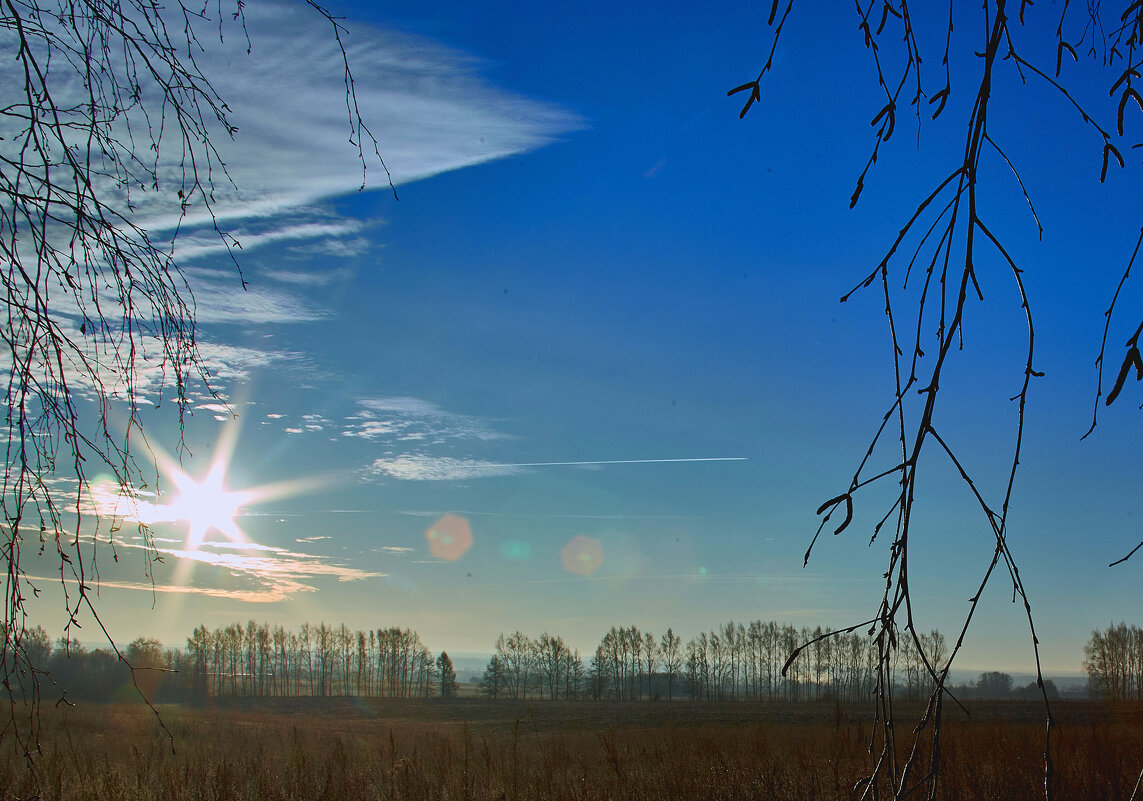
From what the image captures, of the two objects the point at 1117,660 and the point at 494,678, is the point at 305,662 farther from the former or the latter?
the point at 1117,660

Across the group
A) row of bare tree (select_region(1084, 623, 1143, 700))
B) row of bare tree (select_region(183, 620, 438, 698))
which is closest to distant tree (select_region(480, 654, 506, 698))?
row of bare tree (select_region(183, 620, 438, 698))

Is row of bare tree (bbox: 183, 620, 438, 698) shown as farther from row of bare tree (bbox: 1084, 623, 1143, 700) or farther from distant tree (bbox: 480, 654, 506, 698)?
row of bare tree (bbox: 1084, 623, 1143, 700)

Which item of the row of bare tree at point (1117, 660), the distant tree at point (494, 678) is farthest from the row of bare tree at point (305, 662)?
the row of bare tree at point (1117, 660)

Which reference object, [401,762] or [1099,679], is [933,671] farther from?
[1099,679]

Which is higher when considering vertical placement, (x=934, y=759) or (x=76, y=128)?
(x=76, y=128)

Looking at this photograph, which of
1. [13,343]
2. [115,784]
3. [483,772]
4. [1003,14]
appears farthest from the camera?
[483,772]

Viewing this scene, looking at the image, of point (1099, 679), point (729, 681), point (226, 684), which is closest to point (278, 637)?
point (226, 684)

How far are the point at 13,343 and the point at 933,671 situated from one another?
85.4 inches

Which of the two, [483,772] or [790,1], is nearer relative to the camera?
[790,1]

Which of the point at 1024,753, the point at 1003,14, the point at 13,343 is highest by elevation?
the point at 1003,14

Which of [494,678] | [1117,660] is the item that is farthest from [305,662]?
[1117,660]

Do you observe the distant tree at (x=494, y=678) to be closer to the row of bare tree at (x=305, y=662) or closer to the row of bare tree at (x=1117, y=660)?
the row of bare tree at (x=305, y=662)

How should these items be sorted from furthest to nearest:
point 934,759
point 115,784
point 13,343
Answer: point 115,784 → point 13,343 → point 934,759

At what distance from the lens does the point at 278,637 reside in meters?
121
